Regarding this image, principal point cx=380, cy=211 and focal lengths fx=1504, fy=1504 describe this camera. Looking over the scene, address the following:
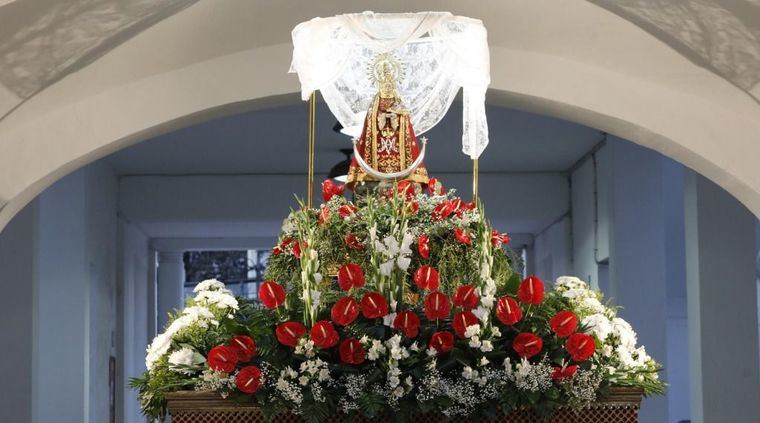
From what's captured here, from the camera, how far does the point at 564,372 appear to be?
22.7 feet

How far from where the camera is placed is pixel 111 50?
9.91 metres

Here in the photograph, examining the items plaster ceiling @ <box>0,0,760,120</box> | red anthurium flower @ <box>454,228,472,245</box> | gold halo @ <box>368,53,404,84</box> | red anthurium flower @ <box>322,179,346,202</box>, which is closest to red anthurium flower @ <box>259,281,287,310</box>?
red anthurium flower @ <box>454,228,472,245</box>

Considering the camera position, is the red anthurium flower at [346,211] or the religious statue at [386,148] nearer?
the red anthurium flower at [346,211]

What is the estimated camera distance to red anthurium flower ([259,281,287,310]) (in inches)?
278

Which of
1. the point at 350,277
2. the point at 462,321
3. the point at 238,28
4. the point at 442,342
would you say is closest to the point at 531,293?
the point at 462,321

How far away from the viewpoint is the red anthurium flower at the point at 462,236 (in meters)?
8.17

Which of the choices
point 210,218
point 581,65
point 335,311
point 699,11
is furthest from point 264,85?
point 210,218

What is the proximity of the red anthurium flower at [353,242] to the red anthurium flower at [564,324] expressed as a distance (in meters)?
1.62

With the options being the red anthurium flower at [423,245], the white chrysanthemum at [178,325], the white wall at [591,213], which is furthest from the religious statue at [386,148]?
the white wall at [591,213]

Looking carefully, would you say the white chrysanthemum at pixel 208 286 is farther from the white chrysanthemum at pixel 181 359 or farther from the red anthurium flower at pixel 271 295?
the red anthurium flower at pixel 271 295

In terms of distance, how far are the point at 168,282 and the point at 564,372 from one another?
17.0m

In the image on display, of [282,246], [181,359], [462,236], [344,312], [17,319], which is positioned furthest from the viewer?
[17,319]

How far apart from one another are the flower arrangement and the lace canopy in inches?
74.3

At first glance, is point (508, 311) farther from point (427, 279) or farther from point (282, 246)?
point (282, 246)
